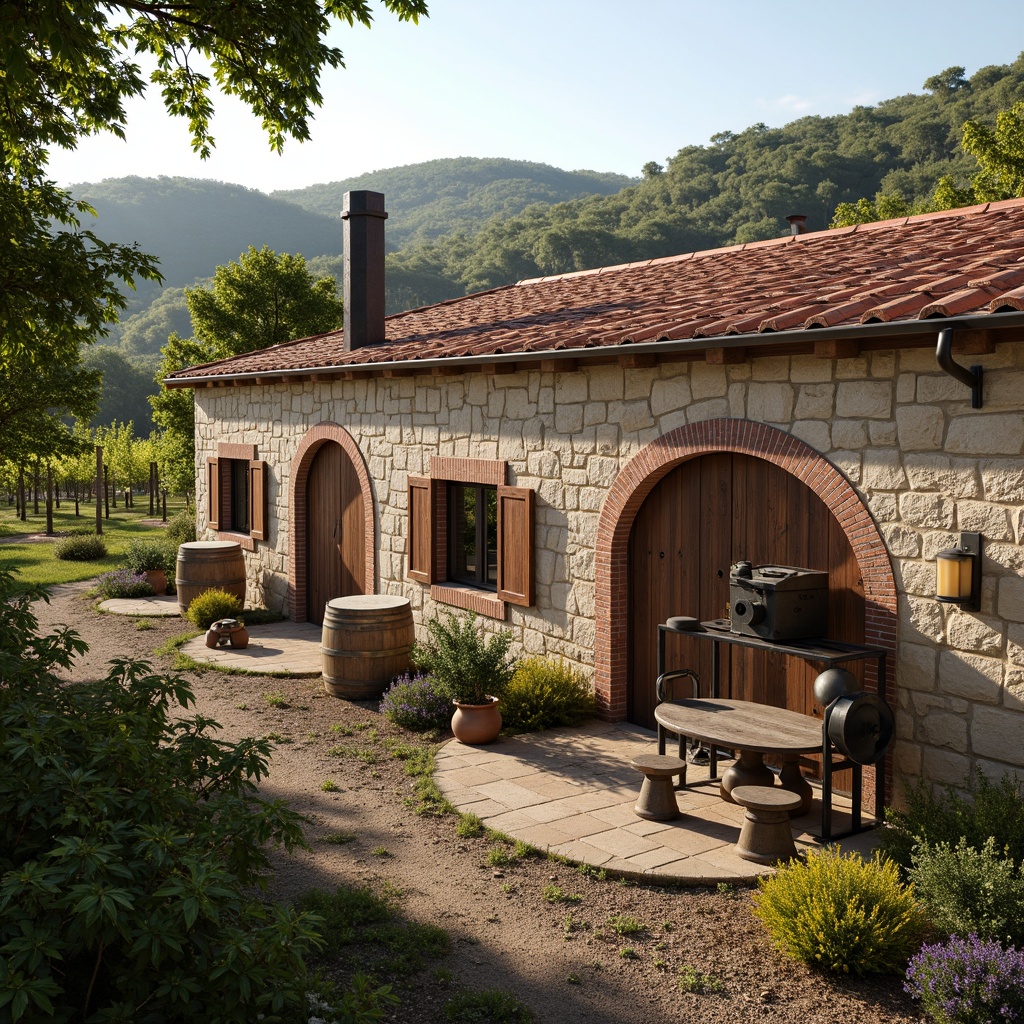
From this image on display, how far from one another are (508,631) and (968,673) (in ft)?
14.9

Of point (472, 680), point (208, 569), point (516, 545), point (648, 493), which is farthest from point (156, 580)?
point (648, 493)

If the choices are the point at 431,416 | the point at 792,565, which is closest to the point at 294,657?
the point at 431,416

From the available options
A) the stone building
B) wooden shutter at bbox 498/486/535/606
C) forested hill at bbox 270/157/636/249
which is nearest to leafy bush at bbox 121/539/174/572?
the stone building

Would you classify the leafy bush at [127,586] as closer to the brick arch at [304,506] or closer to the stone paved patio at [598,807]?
the brick arch at [304,506]

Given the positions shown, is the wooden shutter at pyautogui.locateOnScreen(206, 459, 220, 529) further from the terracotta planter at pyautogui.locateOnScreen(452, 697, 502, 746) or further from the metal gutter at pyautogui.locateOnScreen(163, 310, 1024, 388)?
the terracotta planter at pyautogui.locateOnScreen(452, 697, 502, 746)

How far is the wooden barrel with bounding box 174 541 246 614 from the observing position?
13953 mm

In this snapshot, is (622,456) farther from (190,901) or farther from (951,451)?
(190,901)

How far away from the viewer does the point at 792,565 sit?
6949 millimetres

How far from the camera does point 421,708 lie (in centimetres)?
854

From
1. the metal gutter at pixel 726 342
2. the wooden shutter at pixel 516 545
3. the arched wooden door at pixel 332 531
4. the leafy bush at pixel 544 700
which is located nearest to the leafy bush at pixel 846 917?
the metal gutter at pixel 726 342

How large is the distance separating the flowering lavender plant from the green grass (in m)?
10.7

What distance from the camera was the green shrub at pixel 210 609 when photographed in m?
13.1

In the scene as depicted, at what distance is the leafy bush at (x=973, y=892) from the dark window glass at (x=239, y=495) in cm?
1299

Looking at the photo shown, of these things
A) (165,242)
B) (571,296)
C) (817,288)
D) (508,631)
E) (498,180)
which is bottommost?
(508,631)
